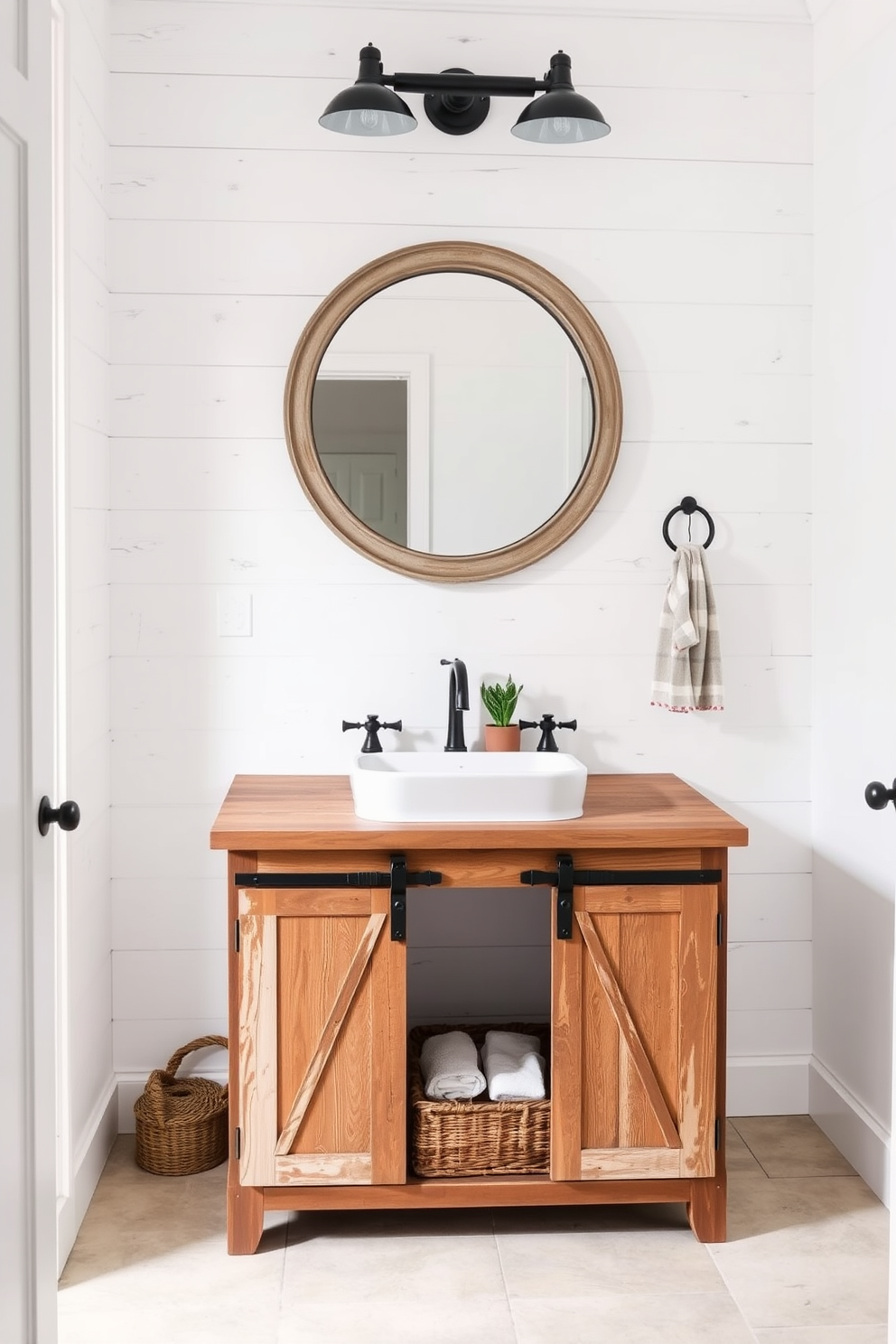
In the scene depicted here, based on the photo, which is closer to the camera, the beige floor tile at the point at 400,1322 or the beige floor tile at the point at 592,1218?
the beige floor tile at the point at 400,1322

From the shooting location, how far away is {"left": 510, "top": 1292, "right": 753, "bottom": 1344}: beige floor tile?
6.59 feet

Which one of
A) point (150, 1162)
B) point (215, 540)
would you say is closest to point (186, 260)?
point (215, 540)

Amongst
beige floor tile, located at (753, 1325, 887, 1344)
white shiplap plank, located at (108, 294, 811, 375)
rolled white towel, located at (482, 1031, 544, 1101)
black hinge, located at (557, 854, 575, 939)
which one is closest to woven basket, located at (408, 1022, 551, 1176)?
rolled white towel, located at (482, 1031, 544, 1101)

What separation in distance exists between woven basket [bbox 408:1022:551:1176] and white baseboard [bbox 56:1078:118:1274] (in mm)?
640

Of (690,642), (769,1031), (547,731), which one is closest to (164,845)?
(547,731)

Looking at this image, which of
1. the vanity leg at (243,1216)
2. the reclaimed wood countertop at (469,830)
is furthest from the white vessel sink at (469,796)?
the vanity leg at (243,1216)

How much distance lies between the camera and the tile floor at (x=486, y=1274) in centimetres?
204

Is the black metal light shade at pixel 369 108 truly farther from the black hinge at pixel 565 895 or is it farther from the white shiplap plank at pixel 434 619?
the black hinge at pixel 565 895

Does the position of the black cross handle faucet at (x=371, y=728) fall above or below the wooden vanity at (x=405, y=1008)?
above

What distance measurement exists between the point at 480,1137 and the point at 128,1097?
94cm

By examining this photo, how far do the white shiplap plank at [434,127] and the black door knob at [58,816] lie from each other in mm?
1745

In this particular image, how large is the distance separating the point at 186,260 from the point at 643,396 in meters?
1.06

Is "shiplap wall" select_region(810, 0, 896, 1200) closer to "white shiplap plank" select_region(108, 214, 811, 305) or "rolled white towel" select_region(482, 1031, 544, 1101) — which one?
"white shiplap plank" select_region(108, 214, 811, 305)

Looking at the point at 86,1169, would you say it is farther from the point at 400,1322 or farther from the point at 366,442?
the point at 366,442
